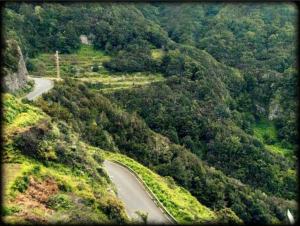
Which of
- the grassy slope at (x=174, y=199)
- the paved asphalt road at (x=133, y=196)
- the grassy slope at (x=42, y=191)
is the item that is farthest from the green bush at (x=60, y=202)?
the grassy slope at (x=174, y=199)

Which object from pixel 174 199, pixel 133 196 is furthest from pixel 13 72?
pixel 174 199

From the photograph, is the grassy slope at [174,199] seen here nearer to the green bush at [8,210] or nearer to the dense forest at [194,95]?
the dense forest at [194,95]

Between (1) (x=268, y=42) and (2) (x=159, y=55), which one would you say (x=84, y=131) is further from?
(1) (x=268, y=42)

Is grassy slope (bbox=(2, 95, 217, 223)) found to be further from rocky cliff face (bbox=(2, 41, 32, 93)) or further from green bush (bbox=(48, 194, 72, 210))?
rocky cliff face (bbox=(2, 41, 32, 93))

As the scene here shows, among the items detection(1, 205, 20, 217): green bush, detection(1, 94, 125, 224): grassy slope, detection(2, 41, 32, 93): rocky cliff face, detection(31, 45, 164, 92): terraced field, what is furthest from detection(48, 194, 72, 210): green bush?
detection(31, 45, 164, 92): terraced field

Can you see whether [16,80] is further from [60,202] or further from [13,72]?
[60,202]

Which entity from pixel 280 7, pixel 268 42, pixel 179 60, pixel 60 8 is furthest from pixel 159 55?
pixel 280 7

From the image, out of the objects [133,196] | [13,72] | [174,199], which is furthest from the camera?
[13,72]
